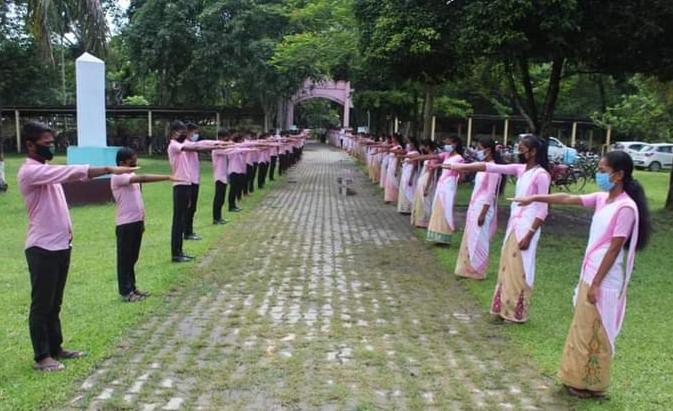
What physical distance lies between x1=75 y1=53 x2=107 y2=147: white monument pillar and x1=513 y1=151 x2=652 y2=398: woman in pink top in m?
11.7

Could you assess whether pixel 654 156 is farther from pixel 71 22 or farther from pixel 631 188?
pixel 631 188

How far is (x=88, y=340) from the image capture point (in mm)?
4773

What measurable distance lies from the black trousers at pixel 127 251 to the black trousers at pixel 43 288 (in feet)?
5.12

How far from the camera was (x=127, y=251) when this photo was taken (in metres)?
5.88

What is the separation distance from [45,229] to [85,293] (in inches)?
88.6

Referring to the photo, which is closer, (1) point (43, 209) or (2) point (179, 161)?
(1) point (43, 209)

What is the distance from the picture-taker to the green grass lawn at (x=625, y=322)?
4.13 m

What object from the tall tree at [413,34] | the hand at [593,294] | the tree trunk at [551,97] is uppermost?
the tall tree at [413,34]

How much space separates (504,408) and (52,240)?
10.5 ft

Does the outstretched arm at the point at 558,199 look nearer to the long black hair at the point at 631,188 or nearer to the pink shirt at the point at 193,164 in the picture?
the long black hair at the point at 631,188

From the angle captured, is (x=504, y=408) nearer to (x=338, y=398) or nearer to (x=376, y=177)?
(x=338, y=398)

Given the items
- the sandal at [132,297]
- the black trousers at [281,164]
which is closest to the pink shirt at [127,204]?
the sandal at [132,297]

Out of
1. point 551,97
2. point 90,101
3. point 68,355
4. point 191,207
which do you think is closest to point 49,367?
point 68,355

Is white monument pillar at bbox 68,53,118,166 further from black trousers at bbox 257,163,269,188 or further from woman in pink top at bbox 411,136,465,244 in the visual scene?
woman in pink top at bbox 411,136,465,244
